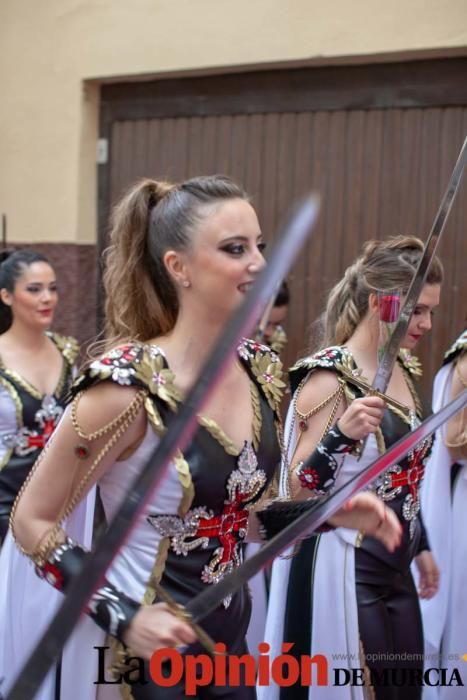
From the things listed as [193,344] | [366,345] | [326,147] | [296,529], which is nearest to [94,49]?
[326,147]

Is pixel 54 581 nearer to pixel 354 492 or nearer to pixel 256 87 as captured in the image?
pixel 354 492

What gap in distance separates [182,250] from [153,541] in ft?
2.18

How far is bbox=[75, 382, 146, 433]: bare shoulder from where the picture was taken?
2131 millimetres

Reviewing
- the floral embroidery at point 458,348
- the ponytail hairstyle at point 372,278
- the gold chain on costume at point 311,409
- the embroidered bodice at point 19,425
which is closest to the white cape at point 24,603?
the gold chain on costume at point 311,409

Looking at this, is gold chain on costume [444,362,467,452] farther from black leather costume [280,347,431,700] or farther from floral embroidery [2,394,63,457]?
floral embroidery [2,394,63,457]

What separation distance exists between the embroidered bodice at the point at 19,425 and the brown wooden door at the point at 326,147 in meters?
1.61

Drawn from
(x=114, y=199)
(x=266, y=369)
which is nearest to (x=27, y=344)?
(x=114, y=199)

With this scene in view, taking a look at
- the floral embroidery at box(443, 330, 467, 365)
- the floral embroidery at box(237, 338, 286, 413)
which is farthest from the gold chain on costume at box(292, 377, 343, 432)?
the floral embroidery at box(443, 330, 467, 365)

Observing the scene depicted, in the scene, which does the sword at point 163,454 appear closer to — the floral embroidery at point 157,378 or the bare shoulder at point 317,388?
the floral embroidery at point 157,378

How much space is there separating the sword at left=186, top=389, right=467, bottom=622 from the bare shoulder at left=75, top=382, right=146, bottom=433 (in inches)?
17.1

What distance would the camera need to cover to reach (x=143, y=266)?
2533 mm

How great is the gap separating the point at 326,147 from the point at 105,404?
366cm

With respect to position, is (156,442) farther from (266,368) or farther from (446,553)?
(446,553)

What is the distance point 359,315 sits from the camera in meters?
3.41
